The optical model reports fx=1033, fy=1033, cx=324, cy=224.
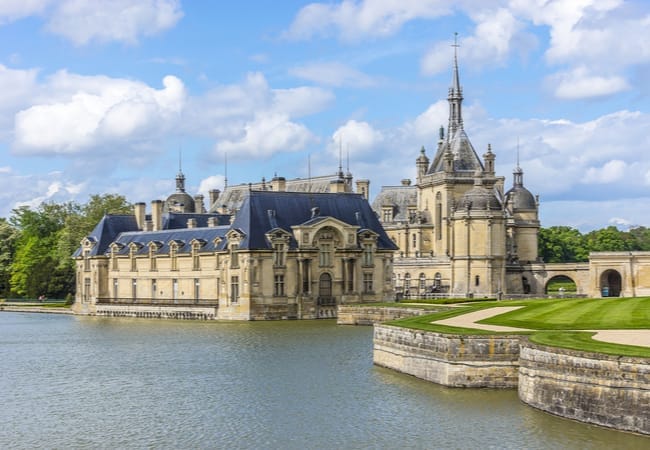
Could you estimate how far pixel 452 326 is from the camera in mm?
42750

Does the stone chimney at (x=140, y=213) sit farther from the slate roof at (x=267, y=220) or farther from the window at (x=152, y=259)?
the window at (x=152, y=259)

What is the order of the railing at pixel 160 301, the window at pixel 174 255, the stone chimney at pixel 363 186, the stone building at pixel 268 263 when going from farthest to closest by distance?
the stone chimney at pixel 363 186, the window at pixel 174 255, the railing at pixel 160 301, the stone building at pixel 268 263

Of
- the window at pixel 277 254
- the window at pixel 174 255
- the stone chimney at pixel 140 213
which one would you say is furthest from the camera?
the stone chimney at pixel 140 213

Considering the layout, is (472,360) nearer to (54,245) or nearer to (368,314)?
(368,314)

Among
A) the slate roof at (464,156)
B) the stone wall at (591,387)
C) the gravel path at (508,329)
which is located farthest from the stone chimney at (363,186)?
the stone wall at (591,387)

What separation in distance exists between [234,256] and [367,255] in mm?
10883

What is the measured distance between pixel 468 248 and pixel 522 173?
24460 mm

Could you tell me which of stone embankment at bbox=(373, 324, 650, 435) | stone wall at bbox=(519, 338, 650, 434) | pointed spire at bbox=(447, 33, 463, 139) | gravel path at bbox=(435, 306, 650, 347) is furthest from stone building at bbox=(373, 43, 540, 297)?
stone wall at bbox=(519, 338, 650, 434)

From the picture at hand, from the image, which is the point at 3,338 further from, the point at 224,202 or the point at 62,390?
the point at 224,202

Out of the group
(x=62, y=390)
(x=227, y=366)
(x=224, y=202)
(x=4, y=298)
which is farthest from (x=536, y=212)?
(x=62, y=390)

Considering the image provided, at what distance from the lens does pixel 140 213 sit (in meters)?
99.0

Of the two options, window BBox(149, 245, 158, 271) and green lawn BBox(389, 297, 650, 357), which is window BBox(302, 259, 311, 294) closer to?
window BBox(149, 245, 158, 271)

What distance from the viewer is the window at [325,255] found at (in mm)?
79312

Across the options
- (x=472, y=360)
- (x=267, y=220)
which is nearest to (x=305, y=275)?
(x=267, y=220)
